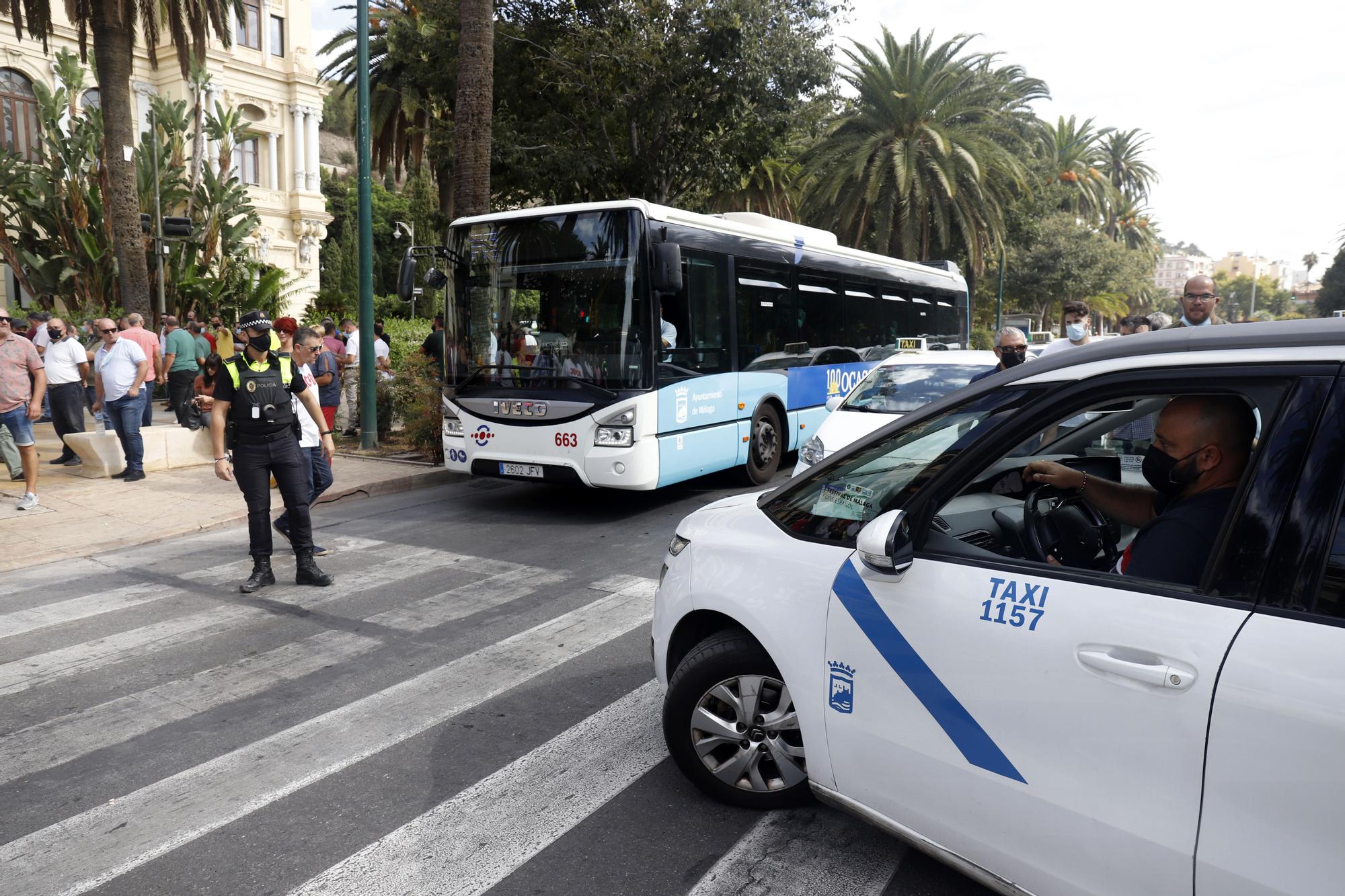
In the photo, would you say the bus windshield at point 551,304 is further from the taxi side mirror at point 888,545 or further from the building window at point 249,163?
the building window at point 249,163

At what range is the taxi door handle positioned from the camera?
212 cm

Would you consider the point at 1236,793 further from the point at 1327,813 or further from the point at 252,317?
the point at 252,317

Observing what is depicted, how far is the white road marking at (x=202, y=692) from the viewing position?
13.6ft

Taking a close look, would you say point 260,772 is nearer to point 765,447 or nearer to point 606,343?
point 606,343

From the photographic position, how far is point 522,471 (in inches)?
362

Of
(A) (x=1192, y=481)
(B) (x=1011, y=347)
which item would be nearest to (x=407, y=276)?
(B) (x=1011, y=347)

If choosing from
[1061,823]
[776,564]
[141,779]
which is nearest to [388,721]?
[141,779]

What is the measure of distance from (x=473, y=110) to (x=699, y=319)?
577 cm

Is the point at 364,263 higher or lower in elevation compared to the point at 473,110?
lower

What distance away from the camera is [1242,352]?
2.29 m

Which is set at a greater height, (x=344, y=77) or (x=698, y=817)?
(x=344, y=77)

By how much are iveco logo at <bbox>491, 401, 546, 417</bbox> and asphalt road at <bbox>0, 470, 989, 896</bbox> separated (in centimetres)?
203

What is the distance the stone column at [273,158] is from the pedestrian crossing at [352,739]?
35661 mm

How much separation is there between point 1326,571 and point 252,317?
6.24m
